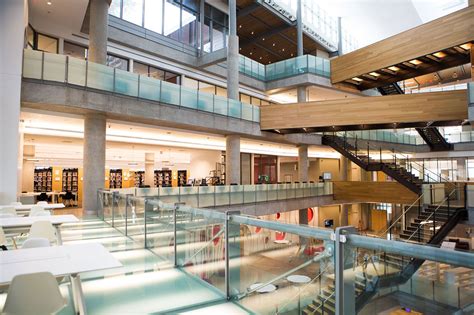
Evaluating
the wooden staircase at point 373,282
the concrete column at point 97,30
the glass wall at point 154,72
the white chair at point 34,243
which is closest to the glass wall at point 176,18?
the glass wall at point 154,72

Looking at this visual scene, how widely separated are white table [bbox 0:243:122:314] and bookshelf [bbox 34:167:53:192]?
20.6 metres

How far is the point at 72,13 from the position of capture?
43.5ft

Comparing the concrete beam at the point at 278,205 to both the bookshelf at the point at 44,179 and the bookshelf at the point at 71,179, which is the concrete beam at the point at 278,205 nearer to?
the bookshelf at the point at 71,179

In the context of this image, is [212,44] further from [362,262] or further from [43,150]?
[362,262]

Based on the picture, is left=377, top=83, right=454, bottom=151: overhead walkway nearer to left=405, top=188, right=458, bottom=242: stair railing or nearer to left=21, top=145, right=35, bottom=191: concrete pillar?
left=405, top=188, right=458, bottom=242: stair railing

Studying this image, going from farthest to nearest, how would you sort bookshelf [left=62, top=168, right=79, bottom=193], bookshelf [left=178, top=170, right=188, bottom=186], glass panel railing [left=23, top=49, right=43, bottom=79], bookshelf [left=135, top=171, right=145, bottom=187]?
bookshelf [left=178, top=170, right=188, bottom=186] < bookshelf [left=135, top=171, right=145, bottom=187] < bookshelf [left=62, top=168, right=79, bottom=193] < glass panel railing [left=23, top=49, right=43, bottom=79]

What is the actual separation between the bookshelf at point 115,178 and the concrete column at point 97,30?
13.1 metres

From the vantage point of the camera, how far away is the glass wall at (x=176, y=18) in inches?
696

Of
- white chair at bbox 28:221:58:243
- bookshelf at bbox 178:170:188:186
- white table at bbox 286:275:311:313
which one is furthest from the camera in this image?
bookshelf at bbox 178:170:188:186

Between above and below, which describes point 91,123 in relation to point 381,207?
above

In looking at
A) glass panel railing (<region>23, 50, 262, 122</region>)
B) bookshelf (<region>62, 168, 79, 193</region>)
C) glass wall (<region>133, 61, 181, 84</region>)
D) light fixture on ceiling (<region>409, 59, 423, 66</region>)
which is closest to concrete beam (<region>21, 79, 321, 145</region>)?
glass panel railing (<region>23, 50, 262, 122</region>)

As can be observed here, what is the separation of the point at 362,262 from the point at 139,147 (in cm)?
2011

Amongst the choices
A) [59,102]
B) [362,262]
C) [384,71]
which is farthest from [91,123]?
[384,71]

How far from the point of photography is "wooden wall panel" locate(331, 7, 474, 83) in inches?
501
